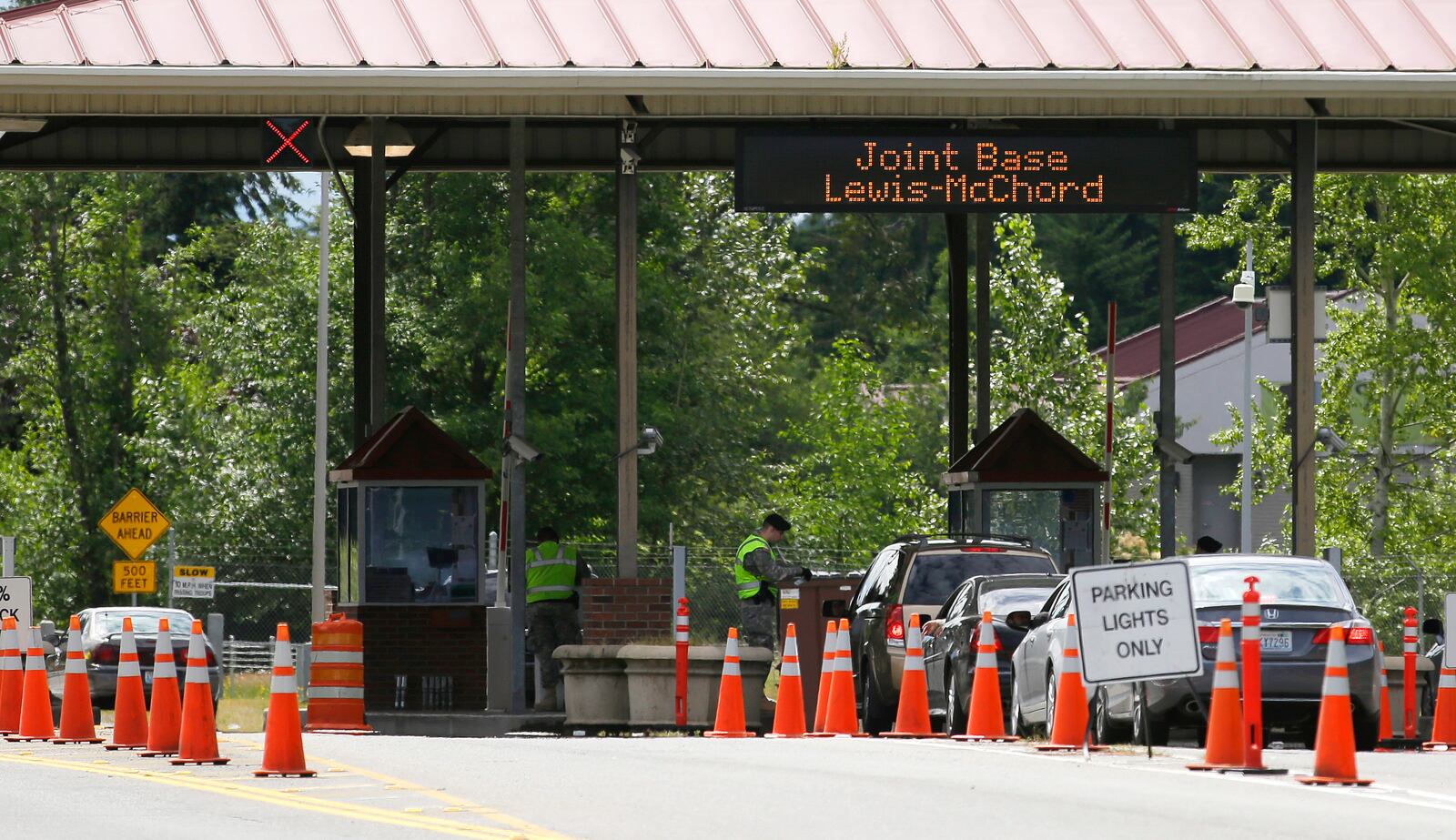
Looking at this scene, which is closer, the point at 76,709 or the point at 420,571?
the point at 76,709

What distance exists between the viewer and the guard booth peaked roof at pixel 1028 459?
93.9ft

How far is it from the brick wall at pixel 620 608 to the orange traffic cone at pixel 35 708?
5.49 m

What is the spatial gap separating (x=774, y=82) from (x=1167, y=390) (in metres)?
7.47

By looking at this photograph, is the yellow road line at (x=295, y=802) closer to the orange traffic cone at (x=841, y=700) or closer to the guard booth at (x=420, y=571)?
the orange traffic cone at (x=841, y=700)

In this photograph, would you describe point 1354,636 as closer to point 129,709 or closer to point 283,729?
point 283,729

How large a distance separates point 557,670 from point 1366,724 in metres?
9.57

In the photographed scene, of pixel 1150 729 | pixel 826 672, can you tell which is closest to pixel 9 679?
pixel 826 672

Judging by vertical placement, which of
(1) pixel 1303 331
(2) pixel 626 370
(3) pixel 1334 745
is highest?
(1) pixel 1303 331

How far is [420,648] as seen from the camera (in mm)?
25172

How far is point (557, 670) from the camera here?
2583 centimetres

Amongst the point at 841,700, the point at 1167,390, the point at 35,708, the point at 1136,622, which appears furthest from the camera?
the point at 1167,390

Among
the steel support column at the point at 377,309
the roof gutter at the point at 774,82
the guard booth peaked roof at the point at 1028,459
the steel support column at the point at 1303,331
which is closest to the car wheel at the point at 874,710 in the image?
the steel support column at the point at 1303,331

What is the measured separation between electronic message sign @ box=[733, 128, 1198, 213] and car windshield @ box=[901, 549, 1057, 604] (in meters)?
3.09

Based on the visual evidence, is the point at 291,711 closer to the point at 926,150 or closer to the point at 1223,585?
the point at 1223,585
